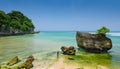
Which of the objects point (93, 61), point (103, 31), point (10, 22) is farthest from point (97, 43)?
point (10, 22)

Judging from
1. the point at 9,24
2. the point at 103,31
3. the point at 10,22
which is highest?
the point at 10,22

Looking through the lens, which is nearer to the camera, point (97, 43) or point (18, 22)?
point (97, 43)

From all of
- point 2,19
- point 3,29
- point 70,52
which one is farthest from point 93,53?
point 3,29

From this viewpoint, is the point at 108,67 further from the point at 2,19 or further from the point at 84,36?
the point at 2,19

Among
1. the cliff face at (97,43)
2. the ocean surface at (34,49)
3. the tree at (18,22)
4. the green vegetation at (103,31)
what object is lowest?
the ocean surface at (34,49)

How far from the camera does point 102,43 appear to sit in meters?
30.0

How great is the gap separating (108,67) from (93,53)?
9.53 meters

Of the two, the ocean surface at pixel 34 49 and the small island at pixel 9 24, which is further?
the small island at pixel 9 24

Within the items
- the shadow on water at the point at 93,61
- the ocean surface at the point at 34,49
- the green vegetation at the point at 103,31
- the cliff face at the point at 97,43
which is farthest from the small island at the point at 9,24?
the shadow on water at the point at 93,61

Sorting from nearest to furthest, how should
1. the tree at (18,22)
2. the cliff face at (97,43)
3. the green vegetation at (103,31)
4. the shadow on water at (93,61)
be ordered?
the shadow on water at (93,61), the cliff face at (97,43), the green vegetation at (103,31), the tree at (18,22)

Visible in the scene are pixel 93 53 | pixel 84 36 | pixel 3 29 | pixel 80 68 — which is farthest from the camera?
pixel 3 29

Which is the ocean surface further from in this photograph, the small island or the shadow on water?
the small island

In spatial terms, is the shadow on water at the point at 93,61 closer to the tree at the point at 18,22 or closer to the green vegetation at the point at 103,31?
the green vegetation at the point at 103,31

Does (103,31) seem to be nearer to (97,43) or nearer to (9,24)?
(97,43)
